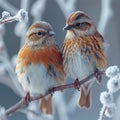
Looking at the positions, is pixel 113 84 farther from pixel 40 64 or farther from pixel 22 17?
pixel 40 64

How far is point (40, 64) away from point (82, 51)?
0.24 m

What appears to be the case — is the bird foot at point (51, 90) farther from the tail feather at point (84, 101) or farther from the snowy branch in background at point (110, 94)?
the snowy branch in background at point (110, 94)

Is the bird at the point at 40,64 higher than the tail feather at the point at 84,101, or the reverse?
the bird at the point at 40,64

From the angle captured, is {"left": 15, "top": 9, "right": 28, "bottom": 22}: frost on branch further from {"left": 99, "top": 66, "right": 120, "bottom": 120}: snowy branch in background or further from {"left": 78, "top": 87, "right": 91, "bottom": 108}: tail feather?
{"left": 78, "top": 87, "right": 91, "bottom": 108}: tail feather

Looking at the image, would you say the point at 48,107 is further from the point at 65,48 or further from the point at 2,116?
the point at 2,116

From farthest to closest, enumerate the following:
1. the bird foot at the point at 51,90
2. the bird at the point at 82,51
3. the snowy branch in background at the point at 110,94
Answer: the bird at the point at 82,51
the bird foot at the point at 51,90
the snowy branch in background at the point at 110,94

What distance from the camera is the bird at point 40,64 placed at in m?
3.43

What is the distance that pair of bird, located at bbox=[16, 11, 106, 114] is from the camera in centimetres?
341

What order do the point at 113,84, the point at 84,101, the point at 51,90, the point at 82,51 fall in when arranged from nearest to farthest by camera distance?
the point at 113,84 → the point at 51,90 → the point at 82,51 → the point at 84,101

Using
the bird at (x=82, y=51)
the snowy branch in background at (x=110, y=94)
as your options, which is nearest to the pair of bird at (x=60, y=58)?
→ the bird at (x=82, y=51)

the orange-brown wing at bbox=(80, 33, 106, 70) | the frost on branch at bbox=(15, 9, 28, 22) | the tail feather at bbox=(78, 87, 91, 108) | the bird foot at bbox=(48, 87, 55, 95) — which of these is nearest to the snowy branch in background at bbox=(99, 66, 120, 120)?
the frost on branch at bbox=(15, 9, 28, 22)

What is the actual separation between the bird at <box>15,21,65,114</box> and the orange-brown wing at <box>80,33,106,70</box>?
15 cm

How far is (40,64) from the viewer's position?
3.45 meters

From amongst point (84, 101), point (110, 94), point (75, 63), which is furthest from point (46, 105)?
point (110, 94)
